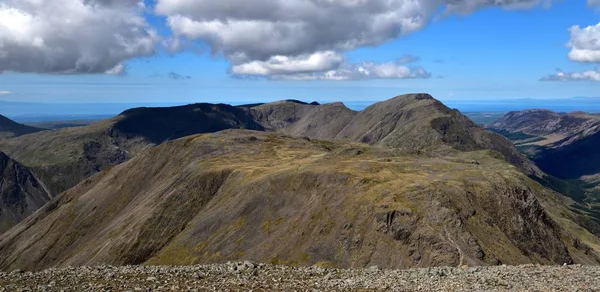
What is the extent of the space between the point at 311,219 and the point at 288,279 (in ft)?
226

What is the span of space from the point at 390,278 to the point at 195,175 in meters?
122

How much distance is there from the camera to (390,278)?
123ft

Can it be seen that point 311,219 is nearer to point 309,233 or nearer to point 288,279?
point 309,233

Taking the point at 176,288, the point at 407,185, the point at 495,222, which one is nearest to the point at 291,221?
the point at 407,185

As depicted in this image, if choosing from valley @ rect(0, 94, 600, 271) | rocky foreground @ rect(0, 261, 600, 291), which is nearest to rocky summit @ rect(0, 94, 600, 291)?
rocky foreground @ rect(0, 261, 600, 291)

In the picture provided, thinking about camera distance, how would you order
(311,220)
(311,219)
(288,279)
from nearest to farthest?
1. (288,279)
2. (311,220)
3. (311,219)

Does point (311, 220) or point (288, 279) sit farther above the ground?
point (288, 279)

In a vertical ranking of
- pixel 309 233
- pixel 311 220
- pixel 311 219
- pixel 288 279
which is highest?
pixel 288 279

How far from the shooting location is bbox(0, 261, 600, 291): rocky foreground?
105ft

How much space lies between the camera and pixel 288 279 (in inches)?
1409

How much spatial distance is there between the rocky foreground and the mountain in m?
37.9

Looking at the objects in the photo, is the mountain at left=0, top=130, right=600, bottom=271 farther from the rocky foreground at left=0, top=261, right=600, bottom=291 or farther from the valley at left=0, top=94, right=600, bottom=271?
the rocky foreground at left=0, top=261, right=600, bottom=291

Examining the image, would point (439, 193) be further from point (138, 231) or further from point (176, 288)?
point (138, 231)

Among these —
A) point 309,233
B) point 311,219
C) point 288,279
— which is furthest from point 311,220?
point 288,279
